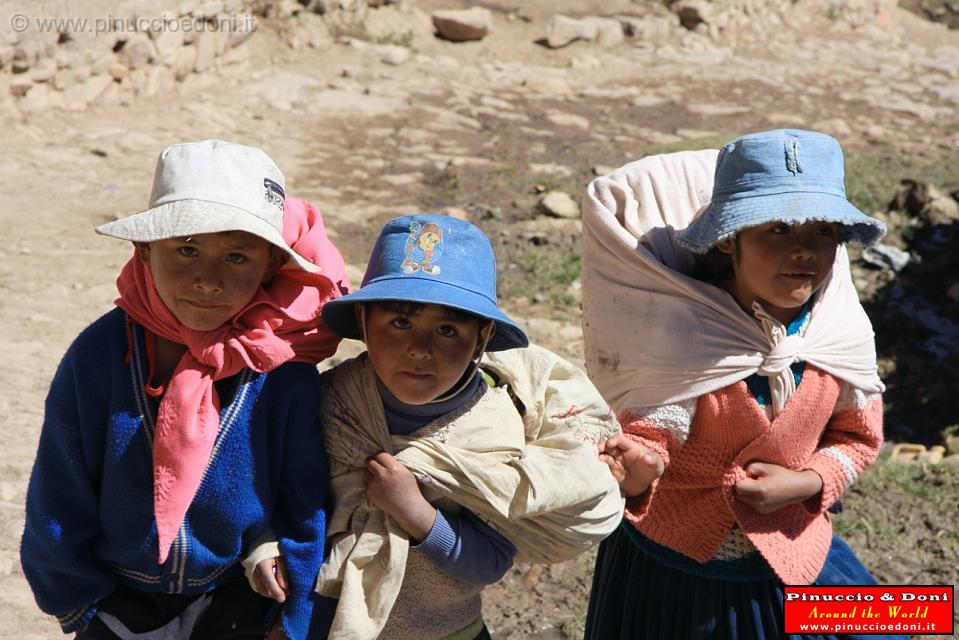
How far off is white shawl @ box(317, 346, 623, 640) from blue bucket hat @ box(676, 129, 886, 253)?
0.53 metres

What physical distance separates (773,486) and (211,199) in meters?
1.37

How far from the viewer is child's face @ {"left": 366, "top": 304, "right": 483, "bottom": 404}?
2.00 meters

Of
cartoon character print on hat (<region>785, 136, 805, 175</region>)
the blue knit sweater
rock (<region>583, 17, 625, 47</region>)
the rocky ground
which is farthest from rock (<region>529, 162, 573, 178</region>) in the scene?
the blue knit sweater

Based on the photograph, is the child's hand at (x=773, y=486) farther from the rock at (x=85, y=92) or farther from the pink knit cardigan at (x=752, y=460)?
the rock at (x=85, y=92)

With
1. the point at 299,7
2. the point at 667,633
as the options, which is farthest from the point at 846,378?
the point at 299,7

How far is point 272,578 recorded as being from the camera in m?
1.98

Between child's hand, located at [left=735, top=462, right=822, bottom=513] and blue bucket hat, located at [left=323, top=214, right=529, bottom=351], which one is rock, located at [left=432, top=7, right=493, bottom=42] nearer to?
child's hand, located at [left=735, top=462, right=822, bottom=513]

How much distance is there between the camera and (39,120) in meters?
6.87

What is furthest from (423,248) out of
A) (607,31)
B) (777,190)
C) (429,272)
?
(607,31)

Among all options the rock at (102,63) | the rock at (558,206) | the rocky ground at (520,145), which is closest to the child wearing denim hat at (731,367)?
the rocky ground at (520,145)

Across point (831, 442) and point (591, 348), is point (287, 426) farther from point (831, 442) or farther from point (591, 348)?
point (831, 442)

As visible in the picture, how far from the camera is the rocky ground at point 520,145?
429 centimetres

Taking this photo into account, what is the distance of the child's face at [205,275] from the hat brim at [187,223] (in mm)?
46

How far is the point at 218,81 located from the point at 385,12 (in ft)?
7.50
